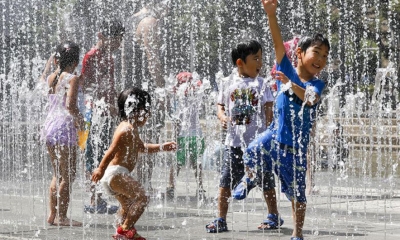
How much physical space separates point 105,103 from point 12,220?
1445mm

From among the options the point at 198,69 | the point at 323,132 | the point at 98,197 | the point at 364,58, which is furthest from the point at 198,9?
the point at 98,197

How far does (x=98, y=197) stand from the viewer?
752 centimetres

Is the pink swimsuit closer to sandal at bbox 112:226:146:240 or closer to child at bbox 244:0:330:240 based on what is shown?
sandal at bbox 112:226:146:240

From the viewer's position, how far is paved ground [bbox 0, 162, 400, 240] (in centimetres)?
582

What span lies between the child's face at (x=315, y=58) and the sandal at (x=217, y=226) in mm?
1192

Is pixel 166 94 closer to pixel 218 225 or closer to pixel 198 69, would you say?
pixel 218 225

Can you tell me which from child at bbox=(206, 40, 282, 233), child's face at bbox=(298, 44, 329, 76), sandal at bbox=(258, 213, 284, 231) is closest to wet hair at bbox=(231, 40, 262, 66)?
child at bbox=(206, 40, 282, 233)

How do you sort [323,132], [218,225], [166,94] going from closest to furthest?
[218,225] < [166,94] < [323,132]

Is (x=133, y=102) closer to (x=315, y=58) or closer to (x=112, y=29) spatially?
(x=315, y=58)

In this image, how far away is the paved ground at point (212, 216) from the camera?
582 cm

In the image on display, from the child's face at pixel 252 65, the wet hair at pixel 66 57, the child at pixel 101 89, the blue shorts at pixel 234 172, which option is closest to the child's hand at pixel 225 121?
the blue shorts at pixel 234 172

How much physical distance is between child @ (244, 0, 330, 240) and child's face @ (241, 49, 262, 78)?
71cm

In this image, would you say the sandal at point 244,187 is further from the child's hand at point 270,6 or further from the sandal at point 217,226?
the child's hand at point 270,6

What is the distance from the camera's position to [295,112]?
5270 mm
